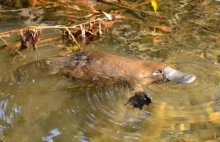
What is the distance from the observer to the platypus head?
2.58m

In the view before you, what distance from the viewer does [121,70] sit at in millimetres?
2648

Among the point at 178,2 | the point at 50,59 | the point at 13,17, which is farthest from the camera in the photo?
the point at 178,2

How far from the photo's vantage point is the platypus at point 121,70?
103 inches

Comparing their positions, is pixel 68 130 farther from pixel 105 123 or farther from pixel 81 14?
pixel 81 14

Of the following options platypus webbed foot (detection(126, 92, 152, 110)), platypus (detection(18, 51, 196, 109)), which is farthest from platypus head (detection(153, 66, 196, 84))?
platypus webbed foot (detection(126, 92, 152, 110))


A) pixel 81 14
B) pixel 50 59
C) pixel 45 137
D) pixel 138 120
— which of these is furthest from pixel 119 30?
pixel 45 137

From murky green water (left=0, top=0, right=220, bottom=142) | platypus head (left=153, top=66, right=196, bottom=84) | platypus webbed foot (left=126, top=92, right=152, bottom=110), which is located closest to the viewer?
murky green water (left=0, top=0, right=220, bottom=142)

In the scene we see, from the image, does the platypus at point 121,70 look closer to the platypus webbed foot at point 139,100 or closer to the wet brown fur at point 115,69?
the wet brown fur at point 115,69

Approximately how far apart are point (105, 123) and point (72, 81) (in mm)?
561

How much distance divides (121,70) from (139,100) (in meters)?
0.38

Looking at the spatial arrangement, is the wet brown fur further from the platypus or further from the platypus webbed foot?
the platypus webbed foot

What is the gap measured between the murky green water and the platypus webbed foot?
0.04m

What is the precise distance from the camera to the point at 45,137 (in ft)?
6.93

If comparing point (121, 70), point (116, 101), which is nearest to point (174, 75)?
point (121, 70)
